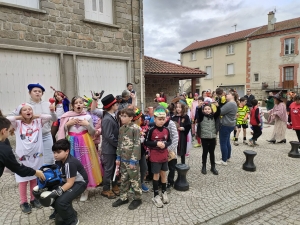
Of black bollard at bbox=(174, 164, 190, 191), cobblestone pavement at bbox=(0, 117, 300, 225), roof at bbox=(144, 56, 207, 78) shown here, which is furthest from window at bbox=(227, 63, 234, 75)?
black bollard at bbox=(174, 164, 190, 191)

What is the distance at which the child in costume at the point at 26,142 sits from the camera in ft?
10.8

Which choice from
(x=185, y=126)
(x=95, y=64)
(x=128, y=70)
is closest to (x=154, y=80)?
(x=128, y=70)

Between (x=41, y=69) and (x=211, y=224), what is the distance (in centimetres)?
701

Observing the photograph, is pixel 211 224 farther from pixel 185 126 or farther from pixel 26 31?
pixel 26 31

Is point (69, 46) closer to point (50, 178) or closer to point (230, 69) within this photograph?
point (50, 178)

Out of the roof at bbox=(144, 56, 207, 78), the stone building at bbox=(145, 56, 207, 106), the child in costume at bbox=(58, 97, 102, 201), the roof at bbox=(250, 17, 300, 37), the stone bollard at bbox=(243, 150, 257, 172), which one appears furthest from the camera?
the roof at bbox=(250, 17, 300, 37)

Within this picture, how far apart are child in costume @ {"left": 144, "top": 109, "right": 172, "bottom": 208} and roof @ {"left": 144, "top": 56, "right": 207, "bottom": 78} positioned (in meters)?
8.45

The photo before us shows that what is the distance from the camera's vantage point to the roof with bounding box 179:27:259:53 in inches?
1239

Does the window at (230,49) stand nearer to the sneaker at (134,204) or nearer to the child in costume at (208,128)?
the child in costume at (208,128)

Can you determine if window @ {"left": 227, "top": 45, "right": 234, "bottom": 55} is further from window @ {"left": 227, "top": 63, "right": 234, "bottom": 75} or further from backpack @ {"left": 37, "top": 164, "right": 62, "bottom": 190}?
backpack @ {"left": 37, "top": 164, "right": 62, "bottom": 190}

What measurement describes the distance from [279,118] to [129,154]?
6.44m

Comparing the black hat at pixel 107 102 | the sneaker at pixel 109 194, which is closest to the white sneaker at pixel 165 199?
the sneaker at pixel 109 194

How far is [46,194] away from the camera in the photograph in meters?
2.66

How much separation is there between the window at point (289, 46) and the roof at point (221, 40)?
497 centimetres
